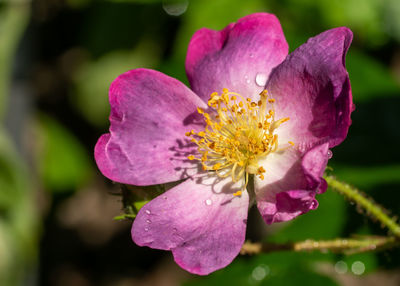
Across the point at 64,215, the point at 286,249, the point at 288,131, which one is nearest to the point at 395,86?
the point at 288,131

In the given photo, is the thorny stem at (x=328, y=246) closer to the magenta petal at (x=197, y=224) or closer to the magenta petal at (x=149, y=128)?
the magenta petal at (x=197, y=224)

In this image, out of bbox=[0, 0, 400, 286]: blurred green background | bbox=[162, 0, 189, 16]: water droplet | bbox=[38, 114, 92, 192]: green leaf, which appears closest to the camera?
bbox=[0, 0, 400, 286]: blurred green background

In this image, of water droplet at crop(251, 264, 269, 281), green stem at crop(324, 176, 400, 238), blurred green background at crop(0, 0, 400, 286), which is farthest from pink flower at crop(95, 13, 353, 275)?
water droplet at crop(251, 264, 269, 281)

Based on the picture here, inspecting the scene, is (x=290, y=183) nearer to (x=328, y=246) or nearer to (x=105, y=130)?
(x=328, y=246)

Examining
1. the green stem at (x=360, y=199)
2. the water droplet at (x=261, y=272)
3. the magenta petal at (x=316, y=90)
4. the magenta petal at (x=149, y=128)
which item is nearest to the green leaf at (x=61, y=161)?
the water droplet at (x=261, y=272)

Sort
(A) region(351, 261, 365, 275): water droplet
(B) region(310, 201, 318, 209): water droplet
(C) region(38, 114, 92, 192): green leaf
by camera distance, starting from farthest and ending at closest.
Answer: (C) region(38, 114, 92, 192): green leaf, (A) region(351, 261, 365, 275): water droplet, (B) region(310, 201, 318, 209): water droplet

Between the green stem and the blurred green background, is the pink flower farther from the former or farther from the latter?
the blurred green background

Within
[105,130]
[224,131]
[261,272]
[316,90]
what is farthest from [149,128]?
[105,130]

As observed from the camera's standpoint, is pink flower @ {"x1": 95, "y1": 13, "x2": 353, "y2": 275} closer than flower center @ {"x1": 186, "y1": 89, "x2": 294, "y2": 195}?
Yes

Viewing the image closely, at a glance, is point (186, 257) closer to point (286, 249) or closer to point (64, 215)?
point (286, 249)
